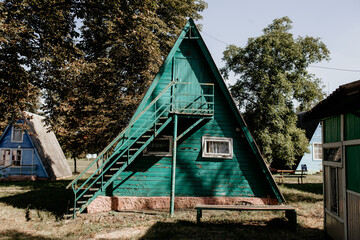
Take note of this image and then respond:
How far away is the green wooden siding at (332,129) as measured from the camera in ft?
22.8

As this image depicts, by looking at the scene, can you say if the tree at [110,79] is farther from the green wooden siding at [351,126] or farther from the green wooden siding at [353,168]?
the green wooden siding at [353,168]

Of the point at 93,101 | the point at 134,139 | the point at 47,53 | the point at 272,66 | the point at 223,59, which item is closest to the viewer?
the point at 47,53

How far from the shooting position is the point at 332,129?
7402 millimetres

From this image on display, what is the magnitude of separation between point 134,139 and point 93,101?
291 inches

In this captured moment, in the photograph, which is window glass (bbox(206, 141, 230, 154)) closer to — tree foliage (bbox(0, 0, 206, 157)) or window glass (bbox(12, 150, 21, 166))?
tree foliage (bbox(0, 0, 206, 157))

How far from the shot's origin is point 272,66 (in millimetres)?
18484

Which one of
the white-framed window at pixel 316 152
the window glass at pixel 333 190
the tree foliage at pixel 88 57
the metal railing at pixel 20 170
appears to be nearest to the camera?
the window glass at pixel 333 190

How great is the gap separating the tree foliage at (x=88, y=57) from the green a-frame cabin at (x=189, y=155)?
9.22ft

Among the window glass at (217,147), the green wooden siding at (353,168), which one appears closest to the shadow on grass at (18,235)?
the window glass at (217,147)

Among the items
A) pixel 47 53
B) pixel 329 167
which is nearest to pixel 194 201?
pixel 329 167

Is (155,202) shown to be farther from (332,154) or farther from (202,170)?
(332,154)

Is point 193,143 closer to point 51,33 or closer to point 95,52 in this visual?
point 51,33

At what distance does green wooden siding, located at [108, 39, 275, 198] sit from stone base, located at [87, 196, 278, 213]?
20 centimetres

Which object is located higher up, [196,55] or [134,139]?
[196,55]
